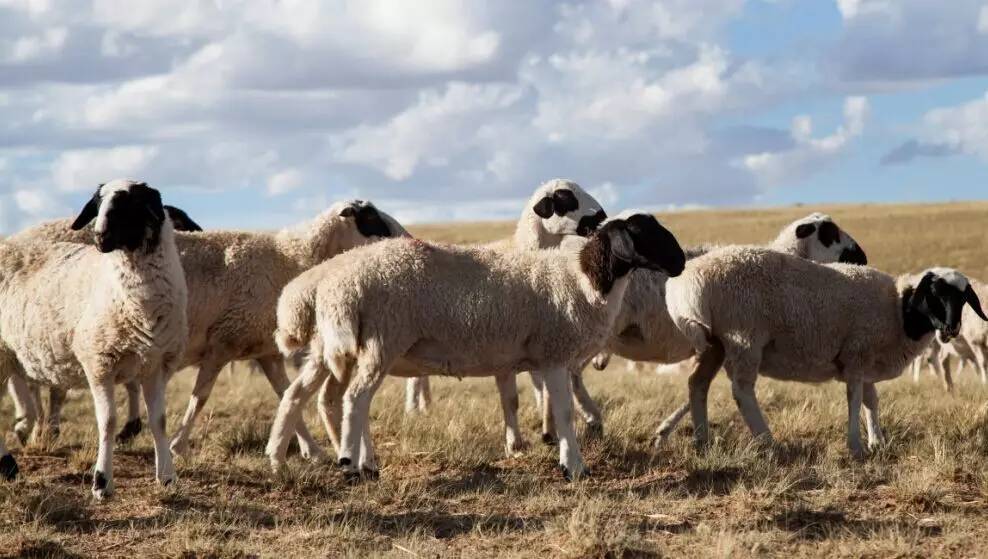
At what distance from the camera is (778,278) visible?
11.1m

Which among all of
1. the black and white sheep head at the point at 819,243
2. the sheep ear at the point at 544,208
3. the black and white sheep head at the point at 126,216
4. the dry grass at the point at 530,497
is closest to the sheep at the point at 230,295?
the dry grass at the point at 530,497

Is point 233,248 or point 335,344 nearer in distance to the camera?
point 335,344

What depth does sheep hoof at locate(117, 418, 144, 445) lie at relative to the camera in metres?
12.1

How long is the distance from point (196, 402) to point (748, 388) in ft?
16.3

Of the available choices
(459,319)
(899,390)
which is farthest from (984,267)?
(459,319)

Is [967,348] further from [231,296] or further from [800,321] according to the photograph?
[231,296]

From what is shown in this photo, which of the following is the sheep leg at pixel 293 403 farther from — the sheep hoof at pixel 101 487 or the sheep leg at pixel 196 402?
the sheep leg at pixel 196 402

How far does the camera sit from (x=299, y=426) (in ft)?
35.7

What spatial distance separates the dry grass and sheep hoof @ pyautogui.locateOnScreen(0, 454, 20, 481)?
25 centimetres

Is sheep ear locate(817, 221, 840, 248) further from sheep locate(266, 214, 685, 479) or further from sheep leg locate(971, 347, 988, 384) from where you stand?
sheep leg locate(971, 347, 988, 384)

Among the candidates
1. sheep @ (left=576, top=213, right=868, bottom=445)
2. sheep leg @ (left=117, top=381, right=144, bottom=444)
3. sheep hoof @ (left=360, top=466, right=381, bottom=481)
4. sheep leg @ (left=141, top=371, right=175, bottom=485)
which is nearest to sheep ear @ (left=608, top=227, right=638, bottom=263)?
sheep @ (left=576, top=213, right=868, bottom=445)

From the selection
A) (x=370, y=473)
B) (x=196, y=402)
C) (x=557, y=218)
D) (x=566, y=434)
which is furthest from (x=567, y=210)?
(x=196, y=402)

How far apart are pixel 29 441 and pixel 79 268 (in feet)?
7.47

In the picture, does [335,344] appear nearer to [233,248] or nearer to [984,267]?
[233,248]
